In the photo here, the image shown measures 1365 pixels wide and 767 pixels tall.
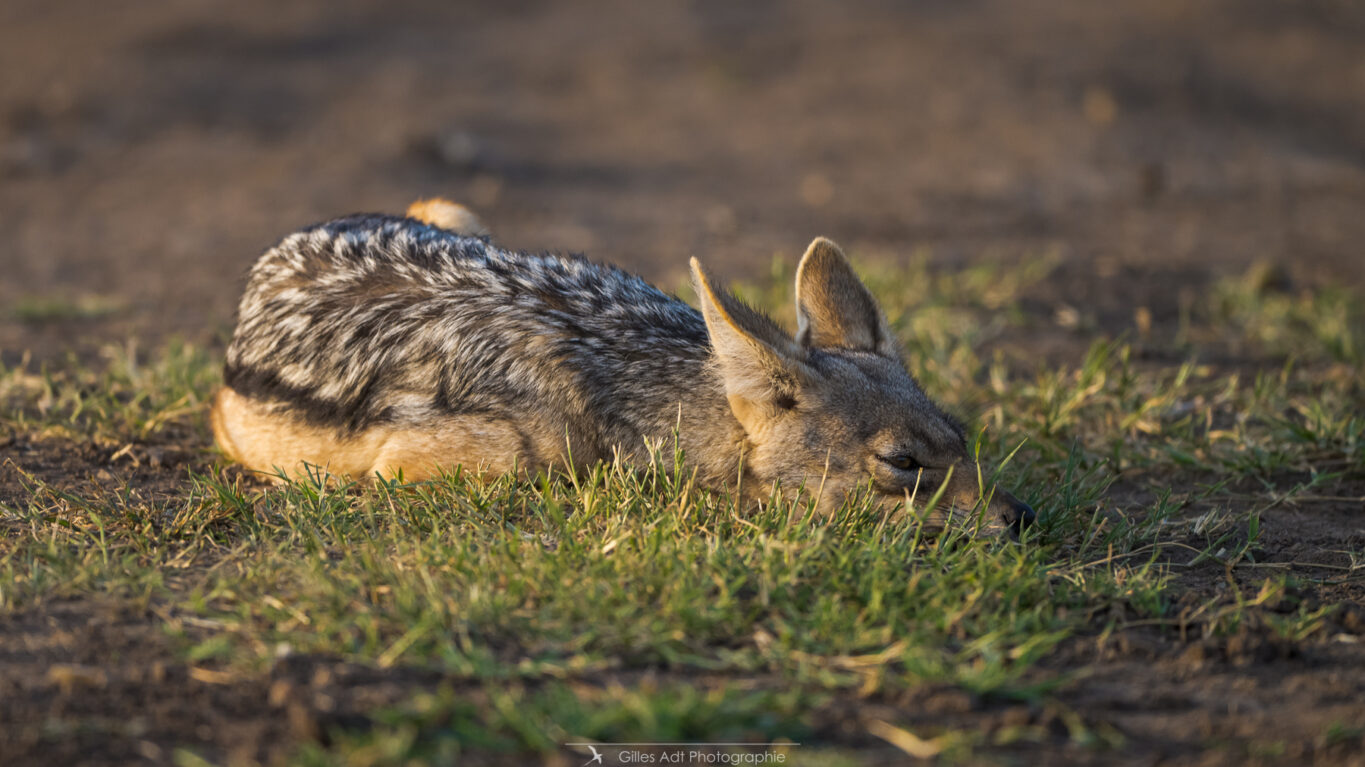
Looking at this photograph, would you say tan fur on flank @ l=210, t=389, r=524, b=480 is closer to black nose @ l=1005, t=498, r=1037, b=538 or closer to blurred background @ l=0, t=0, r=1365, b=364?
black nose @ l=1005, t=498, r=1037, b=538

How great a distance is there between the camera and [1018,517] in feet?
14.4

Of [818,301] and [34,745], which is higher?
[818,301]

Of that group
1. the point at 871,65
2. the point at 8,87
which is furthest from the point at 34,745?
the point at 871,65

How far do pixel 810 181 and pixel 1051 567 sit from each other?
890cm

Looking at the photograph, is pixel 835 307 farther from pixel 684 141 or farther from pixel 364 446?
pixel 684 141

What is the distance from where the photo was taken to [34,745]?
301 cm

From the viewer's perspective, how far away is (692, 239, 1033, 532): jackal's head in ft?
14.6

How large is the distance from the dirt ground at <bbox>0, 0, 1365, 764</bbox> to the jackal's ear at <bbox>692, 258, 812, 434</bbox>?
220cm

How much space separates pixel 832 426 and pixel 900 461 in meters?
0.28

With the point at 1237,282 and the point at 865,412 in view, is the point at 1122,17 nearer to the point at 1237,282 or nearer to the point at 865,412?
the point at 1237,282

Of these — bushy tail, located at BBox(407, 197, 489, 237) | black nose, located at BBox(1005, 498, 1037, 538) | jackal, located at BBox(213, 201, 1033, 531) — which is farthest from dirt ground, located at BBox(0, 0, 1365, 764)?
bushy tail, located at BBox(407, 197, 489, 237)

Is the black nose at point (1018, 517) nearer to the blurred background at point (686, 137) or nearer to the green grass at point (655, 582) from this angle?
the green grass at point (655, 582)

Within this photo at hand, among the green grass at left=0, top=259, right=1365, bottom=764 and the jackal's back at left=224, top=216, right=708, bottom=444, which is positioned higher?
the jackal's back at left=224, top=216, right=708, bottom=444

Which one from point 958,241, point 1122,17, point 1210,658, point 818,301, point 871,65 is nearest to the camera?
point 1210,658
